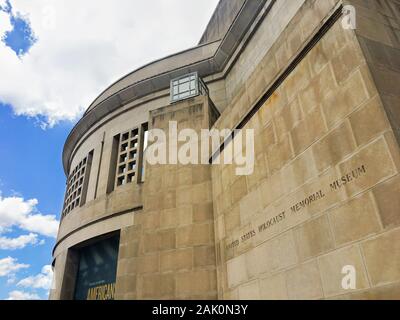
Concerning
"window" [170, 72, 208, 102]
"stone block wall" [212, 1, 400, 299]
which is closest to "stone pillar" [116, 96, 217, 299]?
"stone block wall" [212, 1, 400, 299]

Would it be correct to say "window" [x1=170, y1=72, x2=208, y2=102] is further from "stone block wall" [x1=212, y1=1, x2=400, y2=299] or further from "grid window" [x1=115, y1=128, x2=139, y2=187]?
"stone block wall" [x1=212, y1=1, x2=400, y2=299]

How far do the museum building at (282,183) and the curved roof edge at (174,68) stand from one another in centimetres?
11

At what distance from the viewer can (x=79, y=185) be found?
739 inches

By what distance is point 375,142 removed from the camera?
189 inches

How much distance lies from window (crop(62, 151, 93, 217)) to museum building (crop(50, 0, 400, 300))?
2.43m

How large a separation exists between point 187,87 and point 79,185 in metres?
9.45

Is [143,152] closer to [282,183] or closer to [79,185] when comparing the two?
[79,185]

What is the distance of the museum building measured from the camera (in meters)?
4.86

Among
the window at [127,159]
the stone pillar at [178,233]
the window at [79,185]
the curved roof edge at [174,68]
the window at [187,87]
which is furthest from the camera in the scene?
the window at [79,185]

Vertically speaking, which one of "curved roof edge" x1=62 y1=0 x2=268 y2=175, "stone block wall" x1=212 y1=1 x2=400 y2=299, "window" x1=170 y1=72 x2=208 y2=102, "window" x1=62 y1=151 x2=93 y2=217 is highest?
"curved roof edge" x1=62 y1=0 x2=268 y2=175

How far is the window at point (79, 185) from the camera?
17.7m

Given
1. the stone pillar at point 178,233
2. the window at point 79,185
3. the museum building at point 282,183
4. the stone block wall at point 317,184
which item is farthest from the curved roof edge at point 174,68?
the stone block wall at point 317,184

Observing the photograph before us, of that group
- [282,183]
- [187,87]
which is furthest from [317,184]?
[187,87]

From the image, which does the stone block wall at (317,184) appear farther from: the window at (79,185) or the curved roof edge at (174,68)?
the window at (79,185)
